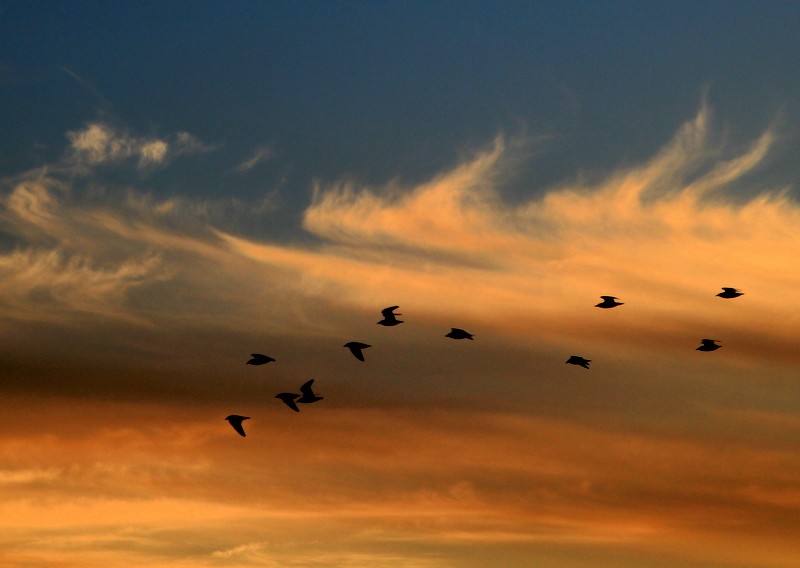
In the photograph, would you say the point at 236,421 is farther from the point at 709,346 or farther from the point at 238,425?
the point at 709,346

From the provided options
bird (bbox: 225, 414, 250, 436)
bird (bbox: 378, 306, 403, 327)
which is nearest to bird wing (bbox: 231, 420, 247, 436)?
bird (bbox: 225, 414, 250, 436)

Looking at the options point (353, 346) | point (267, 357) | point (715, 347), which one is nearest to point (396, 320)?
point (353, 346)

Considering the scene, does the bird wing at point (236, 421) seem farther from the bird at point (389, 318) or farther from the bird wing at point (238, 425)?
the bird at point (389, 318)

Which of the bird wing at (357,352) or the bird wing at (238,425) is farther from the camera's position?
the bird wing at (238,425)

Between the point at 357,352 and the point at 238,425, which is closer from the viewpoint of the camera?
the point at 357,352

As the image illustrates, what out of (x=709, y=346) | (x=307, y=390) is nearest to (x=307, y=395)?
(x=307, y=390)

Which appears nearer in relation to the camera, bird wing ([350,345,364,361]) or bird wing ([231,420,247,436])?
bird wing ([350,345,364,361])

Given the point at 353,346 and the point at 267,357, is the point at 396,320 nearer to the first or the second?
the point at 353,346

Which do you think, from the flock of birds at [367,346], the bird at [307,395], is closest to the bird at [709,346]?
the flock of birds at [367,346]

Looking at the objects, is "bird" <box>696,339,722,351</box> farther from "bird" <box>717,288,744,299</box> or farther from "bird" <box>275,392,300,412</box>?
"bird" <box>275,392,300,412</box>

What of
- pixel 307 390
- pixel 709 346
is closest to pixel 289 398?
pixel 307 390

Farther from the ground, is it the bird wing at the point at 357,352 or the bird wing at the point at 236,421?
the bird wing at the point at 357,352

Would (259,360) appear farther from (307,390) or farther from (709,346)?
(709,346)

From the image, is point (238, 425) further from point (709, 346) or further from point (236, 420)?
point (709, 346)
